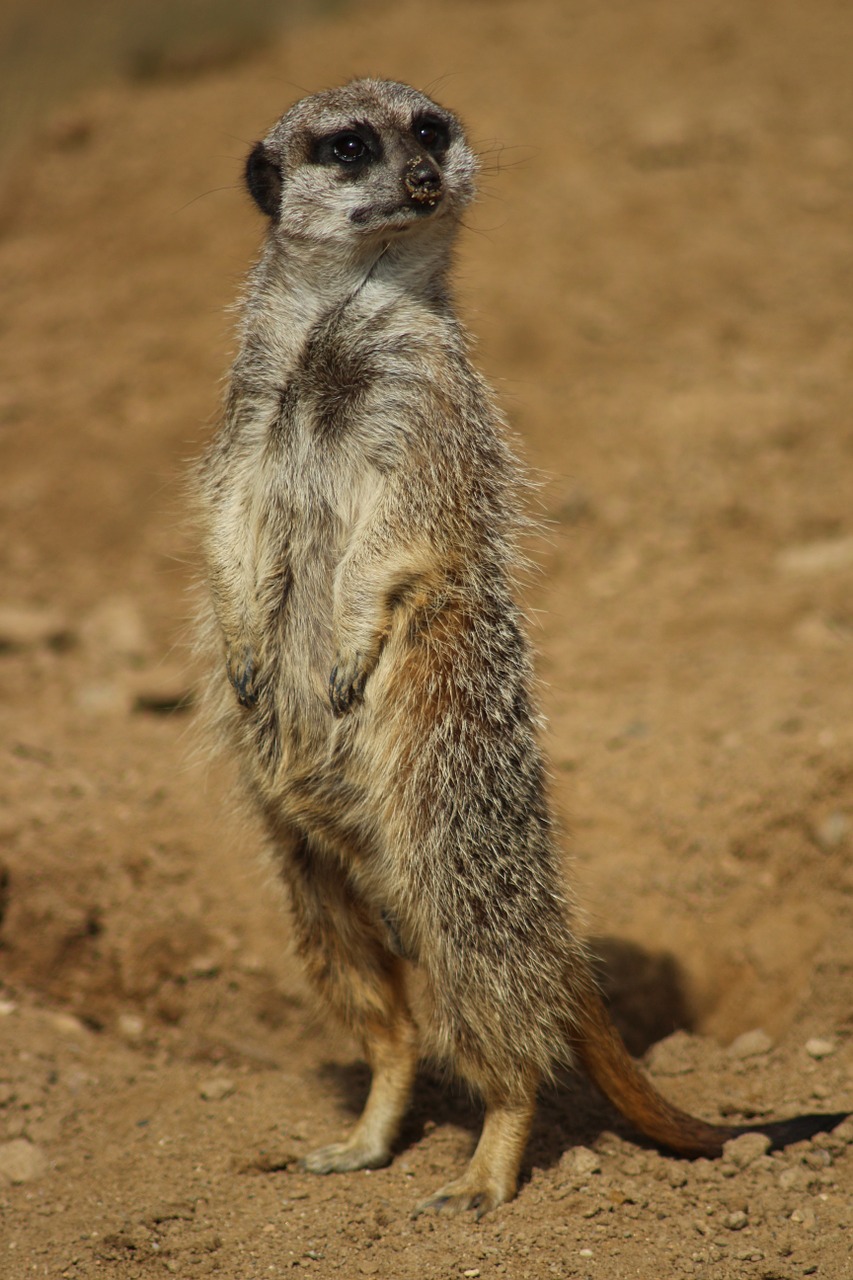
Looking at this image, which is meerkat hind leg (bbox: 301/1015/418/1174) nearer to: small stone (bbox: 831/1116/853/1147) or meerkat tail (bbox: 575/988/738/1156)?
meerkat tail (bbox: 575/988/738/1156)

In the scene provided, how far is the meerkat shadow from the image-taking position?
3025mm

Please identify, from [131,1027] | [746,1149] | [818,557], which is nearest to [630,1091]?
[746,1149]

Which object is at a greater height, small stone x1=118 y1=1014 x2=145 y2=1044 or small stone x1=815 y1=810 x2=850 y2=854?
small stone x1=815 y1=810 x2=850 y2=854

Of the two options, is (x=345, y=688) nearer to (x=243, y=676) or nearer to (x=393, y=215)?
(x=243, y=676)

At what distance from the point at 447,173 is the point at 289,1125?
2.43 metres

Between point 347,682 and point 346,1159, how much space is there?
3.90 ft

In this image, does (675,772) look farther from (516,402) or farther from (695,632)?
(516,402)

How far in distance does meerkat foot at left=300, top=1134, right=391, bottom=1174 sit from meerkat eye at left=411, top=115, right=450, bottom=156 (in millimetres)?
2429

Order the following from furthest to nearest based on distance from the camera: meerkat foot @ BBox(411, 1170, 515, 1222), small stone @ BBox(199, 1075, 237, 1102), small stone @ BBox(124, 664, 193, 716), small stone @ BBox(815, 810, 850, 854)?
1. small stone @ BBox(124, 664, 193, 716)
2. small stone @ BBox(815, 810, 850, 854)
3. small stone @ BBox(199, 1075, 237, 1102)
4. meerkat foot @ BBox(411, 1170, 515, 1222)

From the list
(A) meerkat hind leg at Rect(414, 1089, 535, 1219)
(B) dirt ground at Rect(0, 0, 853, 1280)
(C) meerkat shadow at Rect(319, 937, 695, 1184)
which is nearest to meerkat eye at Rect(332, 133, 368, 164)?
(B) dirt ground at Rect(0, 0, 853, 1280)

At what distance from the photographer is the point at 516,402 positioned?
230 inches

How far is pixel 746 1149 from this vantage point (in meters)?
2.79

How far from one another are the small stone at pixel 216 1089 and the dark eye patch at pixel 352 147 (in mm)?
2348

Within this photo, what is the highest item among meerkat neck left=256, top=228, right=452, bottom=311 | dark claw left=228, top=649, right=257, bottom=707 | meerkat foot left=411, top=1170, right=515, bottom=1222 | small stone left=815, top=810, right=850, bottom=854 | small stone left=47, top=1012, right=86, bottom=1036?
meerkat neck left=256, top=228, right=452, bottom=311
